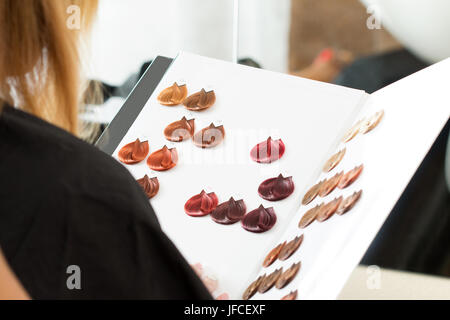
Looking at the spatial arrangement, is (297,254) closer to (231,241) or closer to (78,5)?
(231,241)

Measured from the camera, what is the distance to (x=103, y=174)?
23.0 inches

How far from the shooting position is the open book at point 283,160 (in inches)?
28.6

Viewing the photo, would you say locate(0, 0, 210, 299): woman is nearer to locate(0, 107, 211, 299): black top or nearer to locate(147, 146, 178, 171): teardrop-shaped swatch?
locate(0, 107, 211, 299): black top

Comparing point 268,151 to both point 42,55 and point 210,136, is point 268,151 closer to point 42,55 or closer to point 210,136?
point 210,136

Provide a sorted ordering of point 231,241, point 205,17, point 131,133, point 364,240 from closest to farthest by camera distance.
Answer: point 364,240 < point 231,241 < point 131,133 < point 205,17

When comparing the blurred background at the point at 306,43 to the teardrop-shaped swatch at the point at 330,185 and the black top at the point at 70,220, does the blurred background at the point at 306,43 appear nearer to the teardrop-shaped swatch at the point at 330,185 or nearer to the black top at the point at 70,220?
the teardrop-shaped swatch at the point at 330,185

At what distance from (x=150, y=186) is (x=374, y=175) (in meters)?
0.29

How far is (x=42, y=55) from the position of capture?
0.67 m

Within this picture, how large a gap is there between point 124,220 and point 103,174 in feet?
0.14

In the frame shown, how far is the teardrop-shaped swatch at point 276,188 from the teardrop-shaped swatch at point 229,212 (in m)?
0.03

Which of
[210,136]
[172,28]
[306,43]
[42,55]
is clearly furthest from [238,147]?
[306,43]

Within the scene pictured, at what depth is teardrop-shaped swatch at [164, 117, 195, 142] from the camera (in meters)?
0.96

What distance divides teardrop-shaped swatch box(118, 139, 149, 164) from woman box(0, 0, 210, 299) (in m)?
0.32
